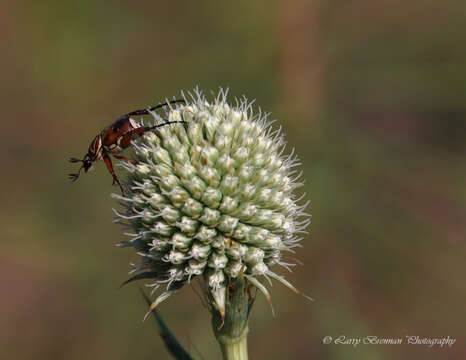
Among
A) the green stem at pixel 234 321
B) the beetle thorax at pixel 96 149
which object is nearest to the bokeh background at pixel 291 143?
the green stem at pixel 234 321

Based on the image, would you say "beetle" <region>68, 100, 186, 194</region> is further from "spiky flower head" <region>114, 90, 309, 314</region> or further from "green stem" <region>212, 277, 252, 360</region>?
"green stem" <region>212, 277, 252, 360</region>

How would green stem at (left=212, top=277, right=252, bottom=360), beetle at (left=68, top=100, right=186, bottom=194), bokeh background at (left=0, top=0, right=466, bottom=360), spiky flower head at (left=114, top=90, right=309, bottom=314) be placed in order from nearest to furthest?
1. spiky flower head at (left=114, top=90, right=309, bottom=314)
2. green stem at (left=212, top=277, right=252, bottom=360)
3. beetle at (left=68, top=100, right=186, bottom=194)
4. bokeh background at (left=0, top=0, right=466, bottom=360)

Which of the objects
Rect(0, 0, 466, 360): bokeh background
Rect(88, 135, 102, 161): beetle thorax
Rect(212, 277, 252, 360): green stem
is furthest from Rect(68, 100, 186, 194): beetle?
Rect(0, 0, 466, 360): bokeh background

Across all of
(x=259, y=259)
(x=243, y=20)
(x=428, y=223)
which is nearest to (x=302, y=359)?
(x=428, y=223)

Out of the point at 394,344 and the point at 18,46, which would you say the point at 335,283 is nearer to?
the point at 394,344

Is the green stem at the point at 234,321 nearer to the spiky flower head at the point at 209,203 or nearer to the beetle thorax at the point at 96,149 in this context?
the spiky flower head at the point at 209,203
